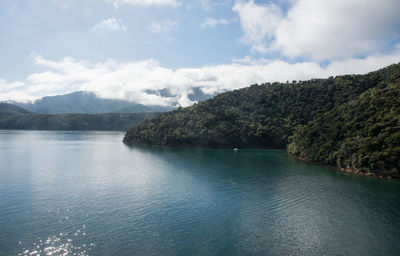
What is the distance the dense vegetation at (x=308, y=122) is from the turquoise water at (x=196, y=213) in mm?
8193

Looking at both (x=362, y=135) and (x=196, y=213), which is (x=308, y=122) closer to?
(x=362, y=135)

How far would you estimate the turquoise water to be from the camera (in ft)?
A: 76.6

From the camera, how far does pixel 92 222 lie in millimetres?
28031

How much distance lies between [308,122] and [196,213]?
71438 mm

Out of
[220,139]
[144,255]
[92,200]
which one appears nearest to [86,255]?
[144,255]

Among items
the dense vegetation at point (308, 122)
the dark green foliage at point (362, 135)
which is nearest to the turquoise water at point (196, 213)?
the dark green foliage at point (362, 135)

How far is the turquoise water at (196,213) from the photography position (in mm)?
23359

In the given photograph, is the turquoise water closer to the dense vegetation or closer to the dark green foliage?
the dark green foliage

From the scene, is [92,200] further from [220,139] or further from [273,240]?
[220,139]

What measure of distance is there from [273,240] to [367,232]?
32.4ft

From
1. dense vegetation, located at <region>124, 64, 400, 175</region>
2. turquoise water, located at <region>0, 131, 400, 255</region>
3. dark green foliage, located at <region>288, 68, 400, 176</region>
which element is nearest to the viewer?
turquoise water, located at <region>0, 131, 400, 255</region>

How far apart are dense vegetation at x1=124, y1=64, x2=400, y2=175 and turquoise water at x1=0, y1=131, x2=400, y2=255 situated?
819 cm

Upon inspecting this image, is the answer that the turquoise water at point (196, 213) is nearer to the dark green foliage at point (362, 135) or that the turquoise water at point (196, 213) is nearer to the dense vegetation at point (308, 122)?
the dark green foliage at point (362, 135)

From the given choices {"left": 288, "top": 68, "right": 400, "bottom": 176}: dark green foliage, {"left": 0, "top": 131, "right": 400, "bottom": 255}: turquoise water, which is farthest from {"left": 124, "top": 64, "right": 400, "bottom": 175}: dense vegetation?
{"left": 0, "top": 131, "right": 400, "bottom": 255}: turquoise water
